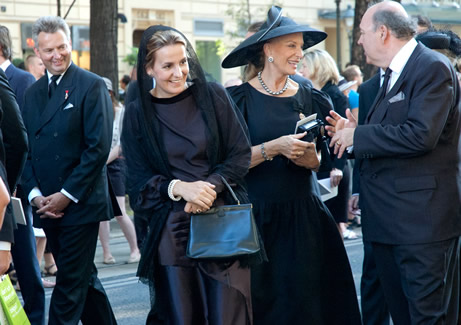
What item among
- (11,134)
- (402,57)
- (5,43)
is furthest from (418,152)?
(5,43)

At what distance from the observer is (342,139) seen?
450 cm

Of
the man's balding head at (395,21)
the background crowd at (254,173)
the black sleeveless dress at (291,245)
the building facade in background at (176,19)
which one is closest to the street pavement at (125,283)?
the background crowd at (254,173)

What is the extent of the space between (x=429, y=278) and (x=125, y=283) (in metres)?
4.19

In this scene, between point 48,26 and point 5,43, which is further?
point 5,43

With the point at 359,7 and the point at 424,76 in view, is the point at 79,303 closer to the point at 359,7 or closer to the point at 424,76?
the point at 424,76

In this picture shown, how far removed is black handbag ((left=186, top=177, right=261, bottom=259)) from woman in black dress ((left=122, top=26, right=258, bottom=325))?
0.08 meters

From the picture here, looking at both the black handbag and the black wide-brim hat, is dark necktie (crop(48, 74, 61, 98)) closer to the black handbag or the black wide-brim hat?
the black wide-brim hat

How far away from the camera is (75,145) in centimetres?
522

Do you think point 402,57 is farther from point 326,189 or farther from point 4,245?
point 4,245

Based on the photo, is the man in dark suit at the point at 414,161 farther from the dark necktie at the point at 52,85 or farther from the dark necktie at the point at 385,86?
the dark necktie at the point at 52,85

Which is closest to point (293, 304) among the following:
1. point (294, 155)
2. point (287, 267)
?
point (287, 267)

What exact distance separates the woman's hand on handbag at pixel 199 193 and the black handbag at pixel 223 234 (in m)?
0.07

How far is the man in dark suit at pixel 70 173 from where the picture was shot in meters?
5.13

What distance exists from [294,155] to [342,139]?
489mm
